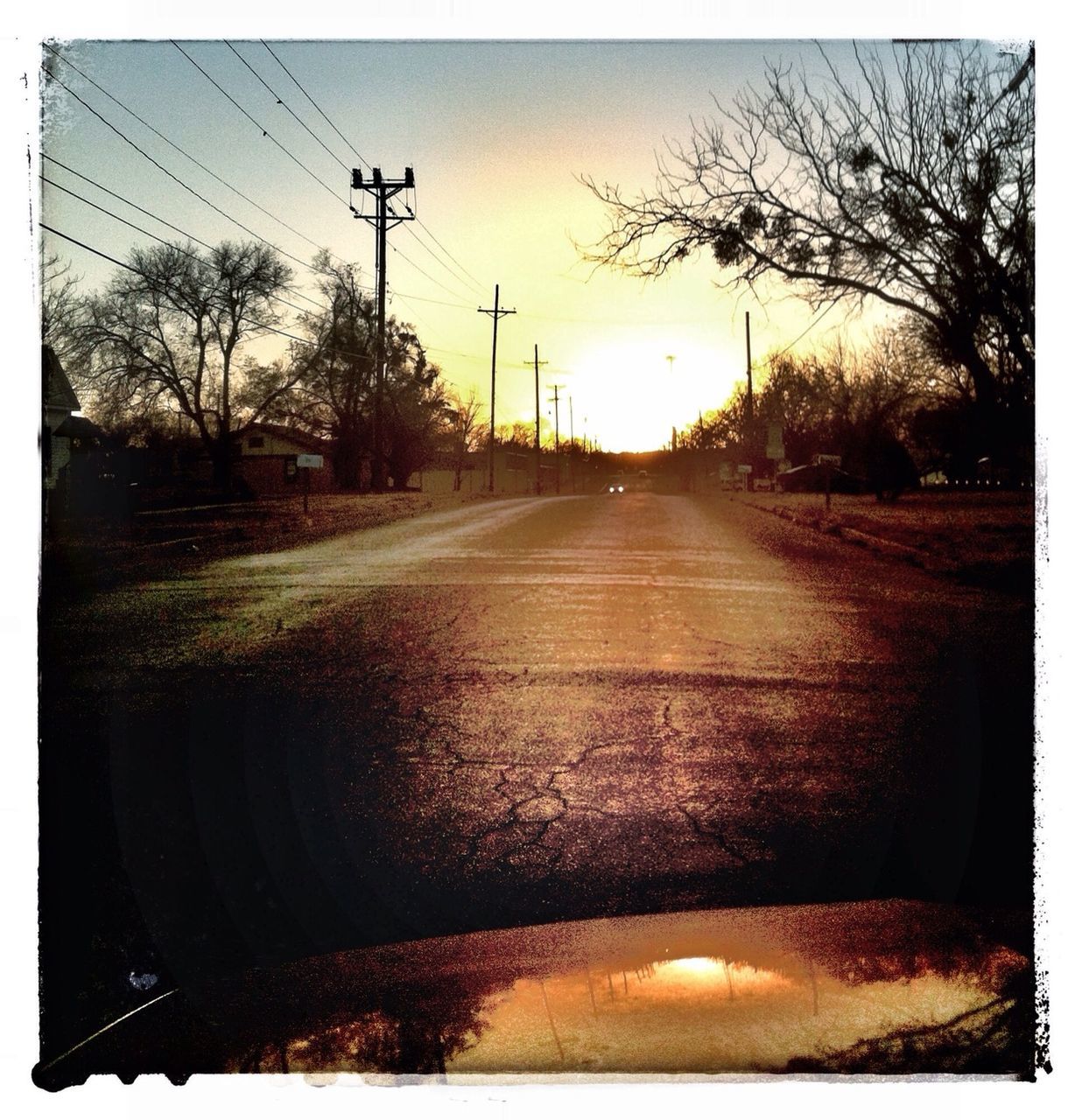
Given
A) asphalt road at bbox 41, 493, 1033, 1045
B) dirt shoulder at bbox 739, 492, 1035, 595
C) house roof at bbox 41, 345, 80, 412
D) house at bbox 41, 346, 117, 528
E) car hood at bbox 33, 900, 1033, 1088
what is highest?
house roof at bbox 41, 345, 80, 412

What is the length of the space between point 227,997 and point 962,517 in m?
9.34

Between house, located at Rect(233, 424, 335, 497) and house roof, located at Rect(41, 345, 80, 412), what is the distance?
93.1 inches

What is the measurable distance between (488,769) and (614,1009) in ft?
5.11

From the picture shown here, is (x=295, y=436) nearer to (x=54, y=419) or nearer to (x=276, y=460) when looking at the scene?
(x=276, y=460)

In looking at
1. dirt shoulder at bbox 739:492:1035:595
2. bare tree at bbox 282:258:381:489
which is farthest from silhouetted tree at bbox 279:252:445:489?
dirt shoulder at bbox 739:492:1035:595

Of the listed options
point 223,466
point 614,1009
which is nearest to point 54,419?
point 614,1009

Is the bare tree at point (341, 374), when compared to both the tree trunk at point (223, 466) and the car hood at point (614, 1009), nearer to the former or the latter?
the tree trunk at point (223, 466)

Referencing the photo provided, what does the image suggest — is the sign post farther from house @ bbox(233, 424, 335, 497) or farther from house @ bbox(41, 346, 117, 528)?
house @ bbox(41, 346, 117, 528)

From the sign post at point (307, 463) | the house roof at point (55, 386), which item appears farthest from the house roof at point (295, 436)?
the house roof at point (55, 386)

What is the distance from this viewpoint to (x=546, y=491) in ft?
102

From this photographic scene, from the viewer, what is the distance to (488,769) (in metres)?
4.02

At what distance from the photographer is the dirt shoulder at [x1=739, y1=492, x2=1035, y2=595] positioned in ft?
18.7

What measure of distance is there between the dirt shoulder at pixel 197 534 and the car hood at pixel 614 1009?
1.52 meters

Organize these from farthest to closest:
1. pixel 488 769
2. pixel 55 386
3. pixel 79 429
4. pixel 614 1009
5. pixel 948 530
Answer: pixel 948 530 < pixel 79 429 < pixel 488 769 < pixel 55 386 < pixel 614 1009
